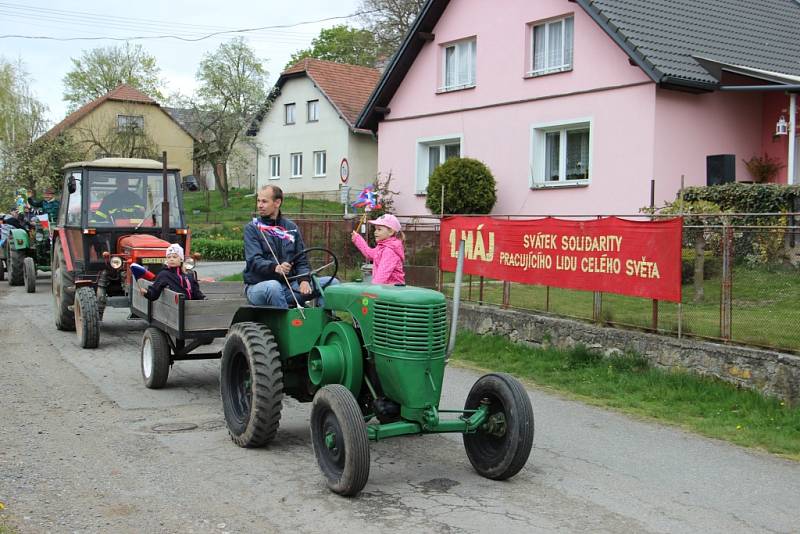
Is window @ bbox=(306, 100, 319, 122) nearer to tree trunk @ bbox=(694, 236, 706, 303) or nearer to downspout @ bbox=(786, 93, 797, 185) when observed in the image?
downspout @ bbox=(786, 93, 797, 185)

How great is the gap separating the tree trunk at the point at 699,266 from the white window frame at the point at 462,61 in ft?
41.0

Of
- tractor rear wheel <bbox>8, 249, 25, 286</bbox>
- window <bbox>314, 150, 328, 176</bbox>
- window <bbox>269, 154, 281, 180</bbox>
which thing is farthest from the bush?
window <bbox>269, 154, 281, 180</bbox>

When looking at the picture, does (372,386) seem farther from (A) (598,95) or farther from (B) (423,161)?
(B) (423,161)

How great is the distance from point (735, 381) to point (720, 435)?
1.27 m

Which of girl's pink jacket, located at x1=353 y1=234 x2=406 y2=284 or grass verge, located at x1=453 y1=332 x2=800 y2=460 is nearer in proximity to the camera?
grass verge, located at x1=453 y1=332 x2=800 y2=460

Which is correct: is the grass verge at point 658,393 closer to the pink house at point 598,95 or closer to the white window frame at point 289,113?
the pink house at point 598,95

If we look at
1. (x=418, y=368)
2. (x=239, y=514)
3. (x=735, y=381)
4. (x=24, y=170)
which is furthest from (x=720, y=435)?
(x=24, y=170)

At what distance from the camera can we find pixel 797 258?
8109 mm

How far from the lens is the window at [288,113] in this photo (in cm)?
4266

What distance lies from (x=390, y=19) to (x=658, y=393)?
1557 inches

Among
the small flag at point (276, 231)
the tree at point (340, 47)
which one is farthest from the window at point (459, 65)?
the tree at point (340, 47)

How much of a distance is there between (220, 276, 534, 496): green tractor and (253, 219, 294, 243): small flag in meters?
0.91

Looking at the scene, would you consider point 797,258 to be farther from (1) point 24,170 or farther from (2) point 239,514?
(1) point 24,170

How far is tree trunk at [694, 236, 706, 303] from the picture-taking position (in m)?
8.73
